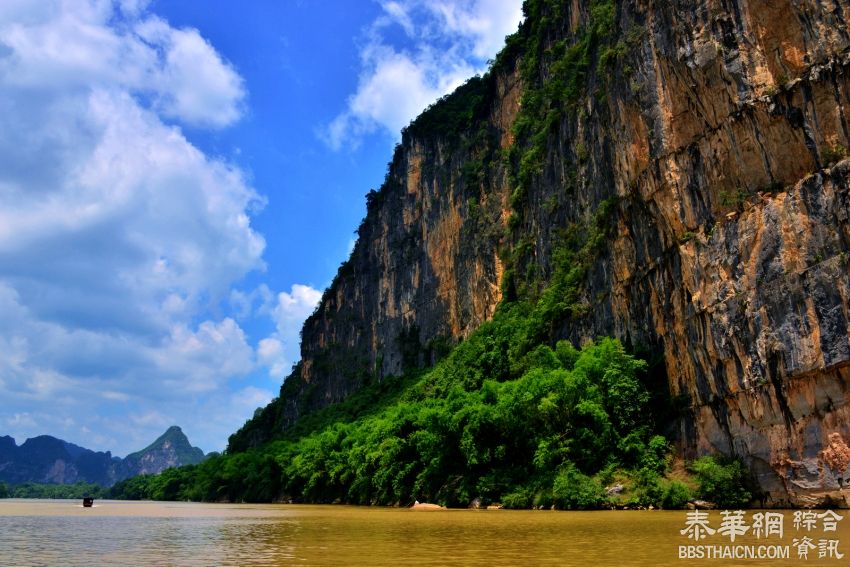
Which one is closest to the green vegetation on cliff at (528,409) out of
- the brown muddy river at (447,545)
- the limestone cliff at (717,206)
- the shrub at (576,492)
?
the shrub at (576,492)

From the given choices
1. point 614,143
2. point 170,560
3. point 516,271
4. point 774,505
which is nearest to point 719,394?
point 774,505

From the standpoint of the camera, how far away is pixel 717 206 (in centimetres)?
2941

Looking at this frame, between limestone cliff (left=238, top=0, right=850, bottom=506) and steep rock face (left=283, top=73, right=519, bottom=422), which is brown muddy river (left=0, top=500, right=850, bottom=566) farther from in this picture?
steep rock face (left=283, top=73, right=519, bottom=422)

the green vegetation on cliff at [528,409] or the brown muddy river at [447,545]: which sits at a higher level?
the green vegetation on cliff at [528,409]

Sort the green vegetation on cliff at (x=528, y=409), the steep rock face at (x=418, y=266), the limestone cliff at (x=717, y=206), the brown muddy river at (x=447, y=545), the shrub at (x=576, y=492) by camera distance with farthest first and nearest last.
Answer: the steep rock face at (x=418, y=266) < the green vegetation on cliff at (x=528, y=409) < the shrub at (x=576, y=492) < the limestone cliff at (x=717, y=206) < the brown muddy river at (x=447, y=545)

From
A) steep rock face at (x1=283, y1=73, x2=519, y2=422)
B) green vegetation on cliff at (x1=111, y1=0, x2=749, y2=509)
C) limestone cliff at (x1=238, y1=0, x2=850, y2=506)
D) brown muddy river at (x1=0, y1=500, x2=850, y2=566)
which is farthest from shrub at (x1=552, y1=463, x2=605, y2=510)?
steep rock face at (x1=283, y1=73, x2=519, y2=422)

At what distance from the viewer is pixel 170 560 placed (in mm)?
12352

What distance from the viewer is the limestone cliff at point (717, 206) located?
24328 millimetres

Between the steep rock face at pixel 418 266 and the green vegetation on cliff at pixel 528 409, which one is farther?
the steep rock face at pixel 418 266

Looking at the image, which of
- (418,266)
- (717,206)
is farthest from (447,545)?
(418,266)

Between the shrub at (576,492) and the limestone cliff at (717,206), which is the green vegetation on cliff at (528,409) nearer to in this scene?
the shrub at (576,492)

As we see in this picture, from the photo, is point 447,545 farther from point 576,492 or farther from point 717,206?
point 717,206

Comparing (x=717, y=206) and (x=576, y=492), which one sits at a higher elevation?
(x=717, y=206)

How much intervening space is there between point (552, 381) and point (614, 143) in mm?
14035
